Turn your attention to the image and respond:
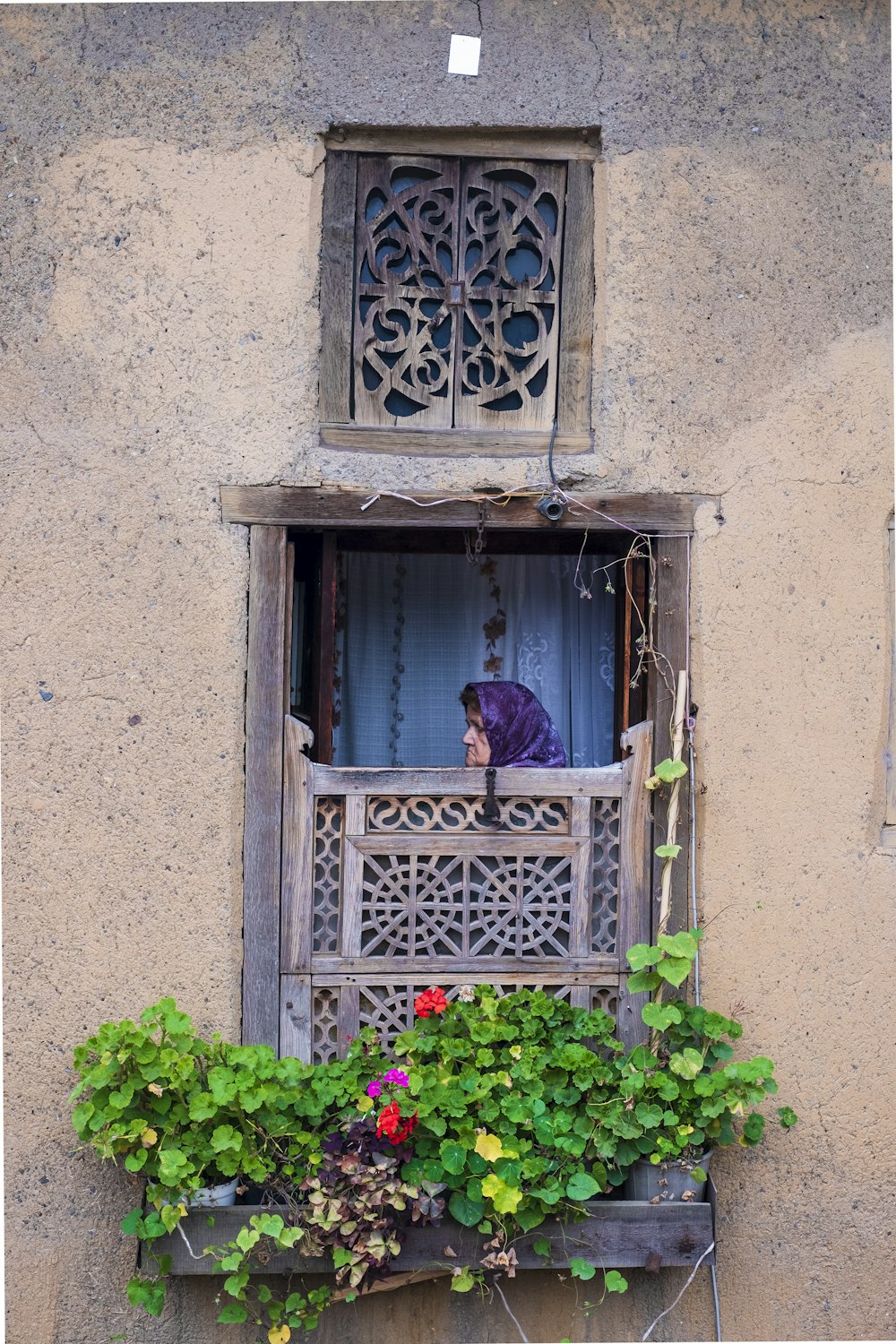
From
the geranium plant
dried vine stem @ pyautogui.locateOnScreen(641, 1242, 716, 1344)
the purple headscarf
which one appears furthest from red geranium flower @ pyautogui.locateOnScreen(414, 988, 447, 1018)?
dried vine stem @ pyautogui.locateOnScreen(641, 1242, 716, 1344)

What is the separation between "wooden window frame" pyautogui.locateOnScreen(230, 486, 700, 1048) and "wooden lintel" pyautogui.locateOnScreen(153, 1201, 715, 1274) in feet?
1.80

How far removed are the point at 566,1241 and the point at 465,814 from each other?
1.19 metres

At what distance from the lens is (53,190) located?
3441 millimetres

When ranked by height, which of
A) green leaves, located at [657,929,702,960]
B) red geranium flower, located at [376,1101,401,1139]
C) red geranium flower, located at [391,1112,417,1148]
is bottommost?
red geranium flower, located at [391,1112,417,1148]

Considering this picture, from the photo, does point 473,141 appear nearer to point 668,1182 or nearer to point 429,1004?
point 429,1004

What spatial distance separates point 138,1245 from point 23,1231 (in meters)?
0.36

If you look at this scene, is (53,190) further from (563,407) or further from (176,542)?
(563,407)

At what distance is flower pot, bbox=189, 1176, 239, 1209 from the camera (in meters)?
3.12

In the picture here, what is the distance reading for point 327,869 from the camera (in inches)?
136

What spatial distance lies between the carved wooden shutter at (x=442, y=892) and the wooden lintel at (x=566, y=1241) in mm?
490

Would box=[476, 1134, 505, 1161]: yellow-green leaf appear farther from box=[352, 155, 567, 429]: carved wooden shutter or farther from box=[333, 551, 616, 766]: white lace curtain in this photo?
box=[352, 155, 567, 429]: carved wooden shutter

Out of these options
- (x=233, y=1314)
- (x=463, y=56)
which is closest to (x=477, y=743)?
(x=233, y=1314)

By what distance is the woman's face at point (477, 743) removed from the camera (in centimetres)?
380

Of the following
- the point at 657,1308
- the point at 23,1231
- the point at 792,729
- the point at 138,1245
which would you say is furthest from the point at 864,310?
the point at 23,1231
